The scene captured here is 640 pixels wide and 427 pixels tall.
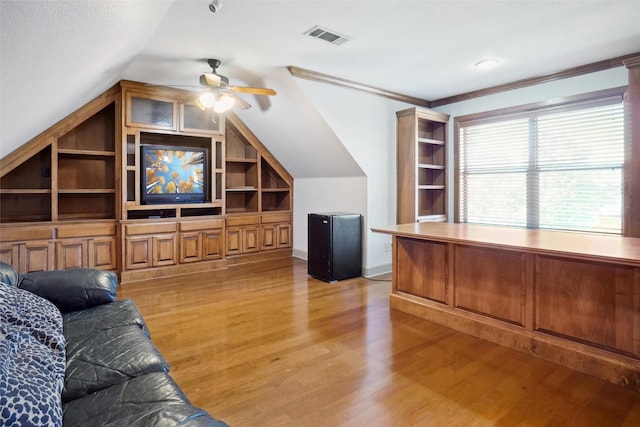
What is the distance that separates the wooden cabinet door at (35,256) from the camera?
4121 mm

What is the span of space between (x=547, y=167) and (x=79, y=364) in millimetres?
4750

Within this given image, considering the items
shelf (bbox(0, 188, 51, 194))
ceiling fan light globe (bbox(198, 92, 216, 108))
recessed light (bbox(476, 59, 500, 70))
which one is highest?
recessed light (bbox(476, 59, 500, 70))

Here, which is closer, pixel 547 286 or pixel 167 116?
pixel 547 286

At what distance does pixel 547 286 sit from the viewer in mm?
2637

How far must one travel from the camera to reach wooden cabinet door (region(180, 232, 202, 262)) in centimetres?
506

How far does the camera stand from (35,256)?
419cm

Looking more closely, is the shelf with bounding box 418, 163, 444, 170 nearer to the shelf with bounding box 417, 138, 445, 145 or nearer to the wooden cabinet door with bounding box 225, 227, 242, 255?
the shelf with bounding box 417, 138, 445, 145

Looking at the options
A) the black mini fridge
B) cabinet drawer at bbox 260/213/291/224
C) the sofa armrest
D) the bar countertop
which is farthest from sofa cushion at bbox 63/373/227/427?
cabinet drawer at bbox 260/213/291/224

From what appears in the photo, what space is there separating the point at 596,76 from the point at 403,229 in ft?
8.65

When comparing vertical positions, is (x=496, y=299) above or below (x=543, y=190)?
below

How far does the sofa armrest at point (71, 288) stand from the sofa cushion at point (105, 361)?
0.44 metres

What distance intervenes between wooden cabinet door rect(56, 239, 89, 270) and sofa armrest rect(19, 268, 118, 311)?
236 cm

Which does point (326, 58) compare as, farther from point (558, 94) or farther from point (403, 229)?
point (558, 94)

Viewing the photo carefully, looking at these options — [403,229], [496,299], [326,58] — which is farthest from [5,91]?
[496,299]
